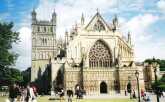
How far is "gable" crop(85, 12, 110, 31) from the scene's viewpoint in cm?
6756

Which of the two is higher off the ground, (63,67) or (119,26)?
(119,26)

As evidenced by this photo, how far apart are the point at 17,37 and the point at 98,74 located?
749 inches

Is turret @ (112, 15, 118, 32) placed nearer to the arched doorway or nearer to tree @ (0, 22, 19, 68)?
the arched doorway

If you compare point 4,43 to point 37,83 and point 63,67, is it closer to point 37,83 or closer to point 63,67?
point 63,67

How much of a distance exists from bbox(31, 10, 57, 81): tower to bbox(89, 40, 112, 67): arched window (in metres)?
12.5

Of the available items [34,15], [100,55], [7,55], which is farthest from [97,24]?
[7,55]

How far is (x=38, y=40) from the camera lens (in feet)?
260

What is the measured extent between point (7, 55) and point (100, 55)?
23690mm

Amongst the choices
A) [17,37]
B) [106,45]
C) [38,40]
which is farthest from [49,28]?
[17,37]

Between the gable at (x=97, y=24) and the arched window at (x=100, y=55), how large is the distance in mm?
2918

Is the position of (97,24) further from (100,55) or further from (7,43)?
(7,43)

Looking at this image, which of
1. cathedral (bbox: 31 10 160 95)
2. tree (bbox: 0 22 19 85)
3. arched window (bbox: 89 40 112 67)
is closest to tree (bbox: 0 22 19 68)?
tree (bbox: 0 22 19 85)

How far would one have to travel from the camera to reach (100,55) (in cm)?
6731

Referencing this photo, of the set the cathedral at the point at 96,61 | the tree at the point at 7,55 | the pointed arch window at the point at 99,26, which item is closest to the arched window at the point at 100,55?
the cathedral at the point at 96,61
